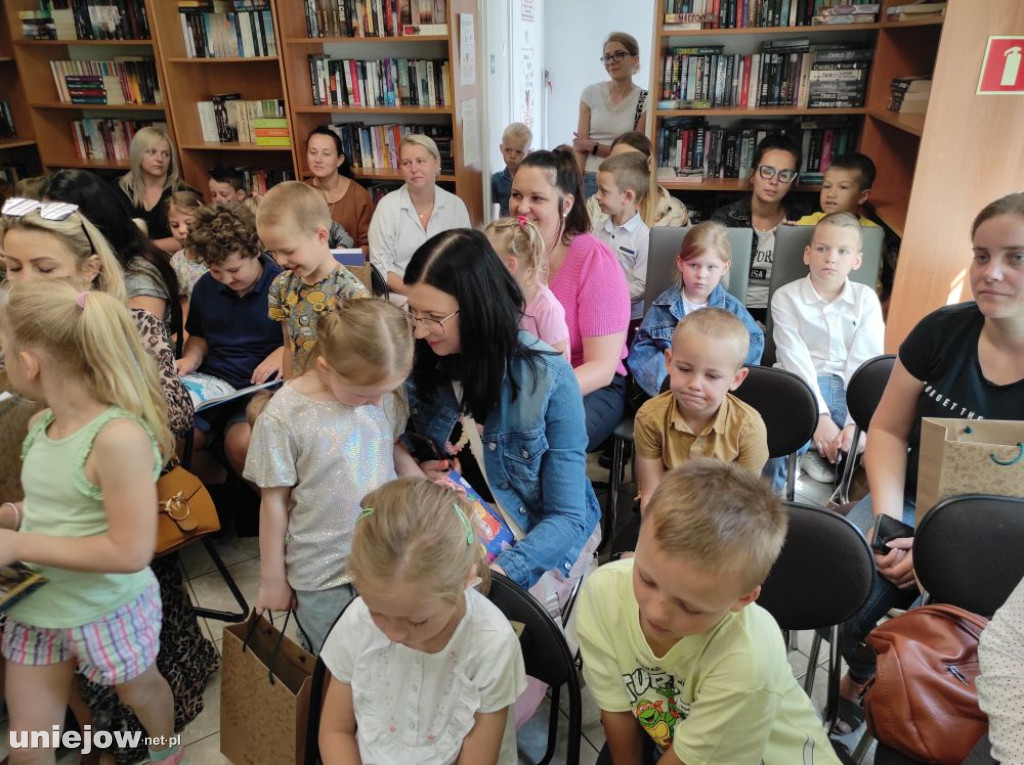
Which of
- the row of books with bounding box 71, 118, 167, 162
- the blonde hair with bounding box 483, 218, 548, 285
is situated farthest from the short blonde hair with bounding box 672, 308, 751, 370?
the row of books with bounding box 71, 118, 167, 162

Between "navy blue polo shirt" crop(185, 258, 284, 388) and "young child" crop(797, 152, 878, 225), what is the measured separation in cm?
252

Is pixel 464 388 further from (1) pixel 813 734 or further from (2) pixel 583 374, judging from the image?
(1) pixel 813 734

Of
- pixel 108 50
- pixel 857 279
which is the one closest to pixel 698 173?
pixel 857 279

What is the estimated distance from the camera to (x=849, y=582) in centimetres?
135

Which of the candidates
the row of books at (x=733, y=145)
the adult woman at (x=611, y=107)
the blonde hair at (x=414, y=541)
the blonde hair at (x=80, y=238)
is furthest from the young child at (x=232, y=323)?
the row of books at (x=733, y=145)

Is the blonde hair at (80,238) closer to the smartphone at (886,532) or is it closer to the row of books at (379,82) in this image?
the smartphone at (886,532)

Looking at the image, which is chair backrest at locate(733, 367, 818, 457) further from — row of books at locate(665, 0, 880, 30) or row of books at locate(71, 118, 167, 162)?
row of books at locate(71, 118, 167, 162)

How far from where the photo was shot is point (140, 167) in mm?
4062

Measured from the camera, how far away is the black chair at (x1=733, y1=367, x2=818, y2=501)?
1970 mm

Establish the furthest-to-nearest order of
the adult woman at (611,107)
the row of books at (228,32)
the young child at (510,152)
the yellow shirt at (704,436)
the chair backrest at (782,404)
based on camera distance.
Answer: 1. the adult woman at (611,107)
2. the young child at (510,152)
3. the row of books at (228,32)
4. the chair backrest at (782,404)
5. the yellow shirt at (704,436)

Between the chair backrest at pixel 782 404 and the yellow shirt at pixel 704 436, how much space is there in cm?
12

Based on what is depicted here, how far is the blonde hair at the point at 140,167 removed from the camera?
402cm

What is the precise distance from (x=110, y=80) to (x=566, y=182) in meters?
3.95

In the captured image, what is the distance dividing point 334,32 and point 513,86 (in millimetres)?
1526
